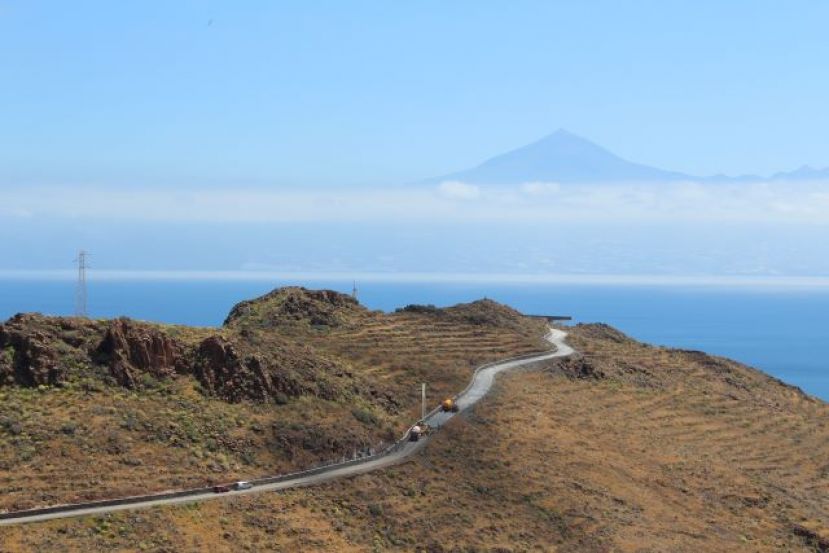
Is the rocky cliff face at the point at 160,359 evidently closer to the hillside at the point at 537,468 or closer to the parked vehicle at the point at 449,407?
the hillside at the point at 537,468

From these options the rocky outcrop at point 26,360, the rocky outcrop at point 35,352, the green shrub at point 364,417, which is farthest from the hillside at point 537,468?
the green shrub at point 364,417

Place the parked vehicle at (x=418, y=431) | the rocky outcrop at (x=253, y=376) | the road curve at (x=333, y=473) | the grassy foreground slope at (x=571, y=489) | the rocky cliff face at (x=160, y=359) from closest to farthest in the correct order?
the road curve at (x=333, y=473)
the grassy foreground slope at (x=571, y=489)
the rocky cliff face at (x=160, y=359)
the rocky outcrop at (x=253, y=376)
the parked vehicle at (x=418, y=431)

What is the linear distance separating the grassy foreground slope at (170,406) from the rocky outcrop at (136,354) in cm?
6

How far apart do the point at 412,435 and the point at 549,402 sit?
1675cm

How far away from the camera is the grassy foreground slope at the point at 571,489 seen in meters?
42.0

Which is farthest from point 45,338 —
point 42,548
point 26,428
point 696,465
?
point 696,465

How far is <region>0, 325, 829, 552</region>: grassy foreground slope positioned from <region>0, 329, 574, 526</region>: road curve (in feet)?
2.46

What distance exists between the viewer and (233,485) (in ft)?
147

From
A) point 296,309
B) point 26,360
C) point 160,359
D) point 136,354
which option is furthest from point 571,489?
point 296,309

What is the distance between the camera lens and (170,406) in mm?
50219

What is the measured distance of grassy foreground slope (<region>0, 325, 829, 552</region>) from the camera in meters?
42.0

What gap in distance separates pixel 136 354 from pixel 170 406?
3845mm

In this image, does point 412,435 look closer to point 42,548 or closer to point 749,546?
point 749,546

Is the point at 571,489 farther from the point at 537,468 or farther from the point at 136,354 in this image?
the point at 136,354
